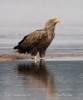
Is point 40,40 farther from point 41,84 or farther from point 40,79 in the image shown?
point 41,84

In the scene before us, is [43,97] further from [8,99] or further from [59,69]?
[59,69]

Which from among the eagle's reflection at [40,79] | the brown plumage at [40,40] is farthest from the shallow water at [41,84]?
the brown plumage at [40,40]

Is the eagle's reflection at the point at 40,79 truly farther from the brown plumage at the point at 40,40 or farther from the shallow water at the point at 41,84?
A: the brown plumage at the point at 40,40

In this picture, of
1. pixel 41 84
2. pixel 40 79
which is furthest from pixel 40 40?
pixel 41 84

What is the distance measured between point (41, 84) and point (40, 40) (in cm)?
1274

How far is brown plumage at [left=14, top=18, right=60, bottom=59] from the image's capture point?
2686 cm

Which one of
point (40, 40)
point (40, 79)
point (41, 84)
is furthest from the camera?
point (40, 40)

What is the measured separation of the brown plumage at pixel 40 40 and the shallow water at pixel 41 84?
296 inches

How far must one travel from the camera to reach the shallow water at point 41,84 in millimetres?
12164

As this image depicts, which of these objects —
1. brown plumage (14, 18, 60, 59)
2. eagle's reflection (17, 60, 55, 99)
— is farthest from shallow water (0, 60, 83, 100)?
brown plumage (14, 18, 60, 59)

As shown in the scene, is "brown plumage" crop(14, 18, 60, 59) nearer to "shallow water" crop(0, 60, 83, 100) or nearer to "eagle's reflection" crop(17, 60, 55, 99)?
"shallow water" crop(0, 60, 83, 100)

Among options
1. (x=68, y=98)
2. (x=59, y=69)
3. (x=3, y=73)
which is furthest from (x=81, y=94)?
(x=59, y=69)

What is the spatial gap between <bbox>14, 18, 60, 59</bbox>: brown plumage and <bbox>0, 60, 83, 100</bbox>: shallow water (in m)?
7.51

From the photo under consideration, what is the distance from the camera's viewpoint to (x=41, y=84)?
569 inches
